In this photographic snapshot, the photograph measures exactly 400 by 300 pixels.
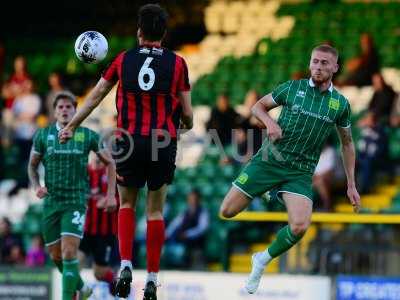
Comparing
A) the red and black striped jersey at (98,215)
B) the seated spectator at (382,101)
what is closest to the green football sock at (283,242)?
the red and black striped jersey at (98,215)

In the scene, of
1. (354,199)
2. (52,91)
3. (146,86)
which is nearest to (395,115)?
(52,91)

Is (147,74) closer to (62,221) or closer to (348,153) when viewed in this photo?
(348,153)

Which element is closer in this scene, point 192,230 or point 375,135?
point 375,135

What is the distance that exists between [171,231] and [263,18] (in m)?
6.40

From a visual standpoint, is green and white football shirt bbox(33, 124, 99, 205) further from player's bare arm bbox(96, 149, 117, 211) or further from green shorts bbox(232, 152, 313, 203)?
green shorts bbox(232, 152, 313, 203)

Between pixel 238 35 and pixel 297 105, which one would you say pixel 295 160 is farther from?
pixel 238 35

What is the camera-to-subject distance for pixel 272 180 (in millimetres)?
10430

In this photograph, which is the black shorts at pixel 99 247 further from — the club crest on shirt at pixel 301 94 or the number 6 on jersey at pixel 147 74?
the number 6 on jersey at pixel 147 74

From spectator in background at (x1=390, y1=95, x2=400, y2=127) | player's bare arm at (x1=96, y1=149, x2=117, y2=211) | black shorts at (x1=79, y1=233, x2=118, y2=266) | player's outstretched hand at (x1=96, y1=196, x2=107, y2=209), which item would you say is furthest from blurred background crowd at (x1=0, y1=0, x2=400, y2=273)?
player's bare arm at (x1=96, y1=149, x2=117, y2=211)

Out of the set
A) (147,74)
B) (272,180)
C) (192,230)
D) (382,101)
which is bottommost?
(192,230)

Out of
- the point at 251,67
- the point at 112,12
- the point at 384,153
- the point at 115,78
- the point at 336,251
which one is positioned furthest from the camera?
the point at 112,12

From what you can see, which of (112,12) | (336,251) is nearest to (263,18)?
(112,12)

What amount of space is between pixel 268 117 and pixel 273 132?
9.6 inches

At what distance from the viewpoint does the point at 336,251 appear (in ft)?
48.8
